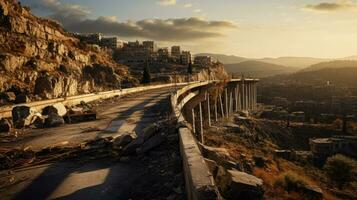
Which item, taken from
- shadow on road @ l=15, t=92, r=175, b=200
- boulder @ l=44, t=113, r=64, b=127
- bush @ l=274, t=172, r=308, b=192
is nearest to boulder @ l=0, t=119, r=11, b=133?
boulder @ l=44, t=113, r=64, b=127

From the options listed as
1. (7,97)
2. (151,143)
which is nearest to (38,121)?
(151,143)

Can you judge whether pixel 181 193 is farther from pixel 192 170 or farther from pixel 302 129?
pixel 302 129

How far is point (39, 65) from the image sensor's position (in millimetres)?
47656

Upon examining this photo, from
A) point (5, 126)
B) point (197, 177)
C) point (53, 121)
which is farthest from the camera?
point (53, 121)

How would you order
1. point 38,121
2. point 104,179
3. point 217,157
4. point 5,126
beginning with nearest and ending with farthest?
point 104,179, point 217,157, point 5,126, point 38,121

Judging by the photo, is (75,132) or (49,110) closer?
(75,132)

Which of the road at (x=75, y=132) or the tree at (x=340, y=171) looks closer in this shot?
the road at (x=75, y=132)

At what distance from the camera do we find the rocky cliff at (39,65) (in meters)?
29.3

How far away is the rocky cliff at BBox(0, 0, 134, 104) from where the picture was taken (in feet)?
96.1

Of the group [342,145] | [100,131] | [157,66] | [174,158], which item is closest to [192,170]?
[174,158]

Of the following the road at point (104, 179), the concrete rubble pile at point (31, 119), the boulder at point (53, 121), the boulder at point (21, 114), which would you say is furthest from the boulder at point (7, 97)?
the road at point (104, 179)

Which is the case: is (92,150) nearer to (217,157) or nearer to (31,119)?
(217,157)

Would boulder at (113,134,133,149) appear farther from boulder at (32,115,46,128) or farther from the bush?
the bush

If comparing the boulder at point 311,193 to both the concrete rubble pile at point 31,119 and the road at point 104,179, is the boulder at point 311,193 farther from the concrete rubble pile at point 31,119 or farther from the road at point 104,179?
the concrete rubble pile at point 31,119
